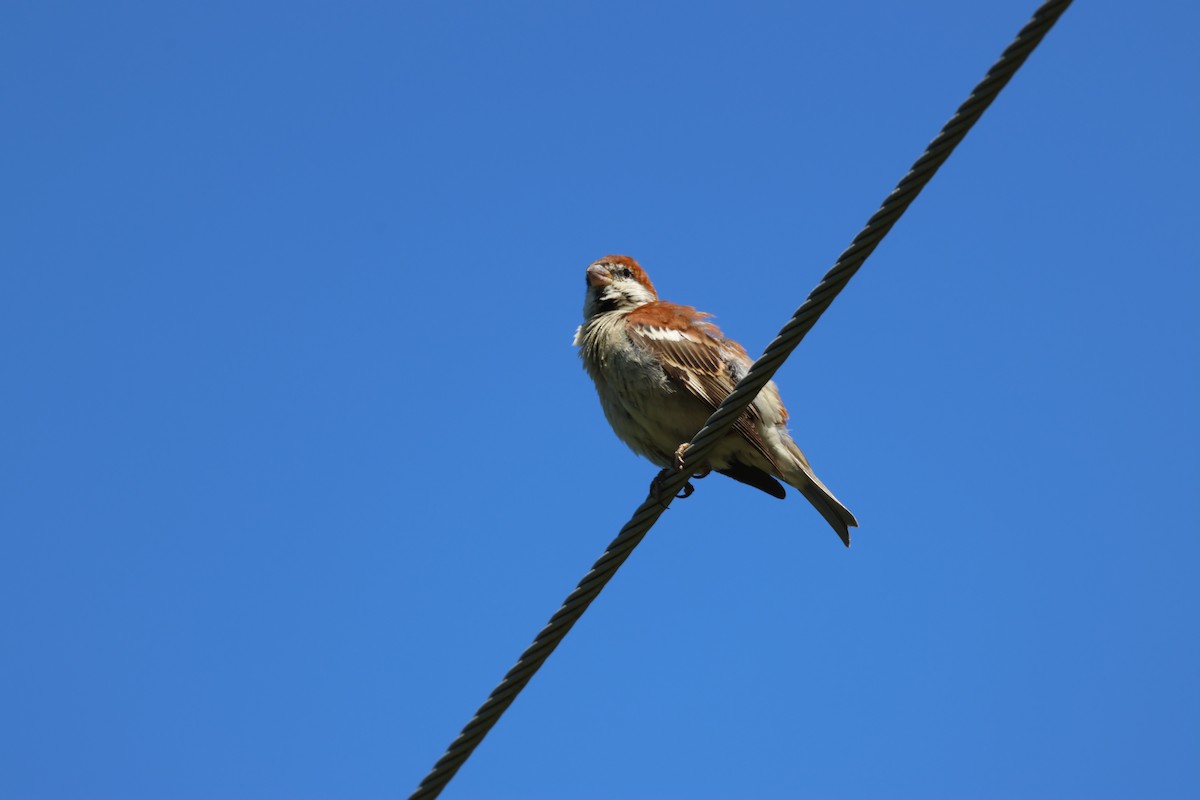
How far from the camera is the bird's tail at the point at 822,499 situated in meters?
6.30

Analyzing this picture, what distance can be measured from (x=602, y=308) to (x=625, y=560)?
364 cm

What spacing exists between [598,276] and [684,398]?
1637 millimetres

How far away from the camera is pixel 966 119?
322 cm

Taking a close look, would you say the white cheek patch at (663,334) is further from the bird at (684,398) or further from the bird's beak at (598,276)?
the bird's beak at (598,276)

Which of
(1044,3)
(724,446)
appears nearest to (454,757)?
(1044,3)

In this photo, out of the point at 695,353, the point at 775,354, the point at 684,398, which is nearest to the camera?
the point at 775,354

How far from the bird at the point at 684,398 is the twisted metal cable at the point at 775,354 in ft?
6.86

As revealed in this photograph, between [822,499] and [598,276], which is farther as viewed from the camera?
[598,276]

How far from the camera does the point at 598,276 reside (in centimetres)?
750

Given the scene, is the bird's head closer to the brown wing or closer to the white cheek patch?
the brown wing

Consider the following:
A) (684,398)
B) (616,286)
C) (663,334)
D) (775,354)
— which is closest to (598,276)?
(616,286)

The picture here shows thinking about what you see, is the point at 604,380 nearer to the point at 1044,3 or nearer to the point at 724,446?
the point at 724,446

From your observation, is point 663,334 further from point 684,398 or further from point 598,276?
point 598,276

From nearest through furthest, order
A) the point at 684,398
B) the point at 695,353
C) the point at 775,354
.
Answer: the point at 775,354 → the point at 684,398 → the point at 695,353
